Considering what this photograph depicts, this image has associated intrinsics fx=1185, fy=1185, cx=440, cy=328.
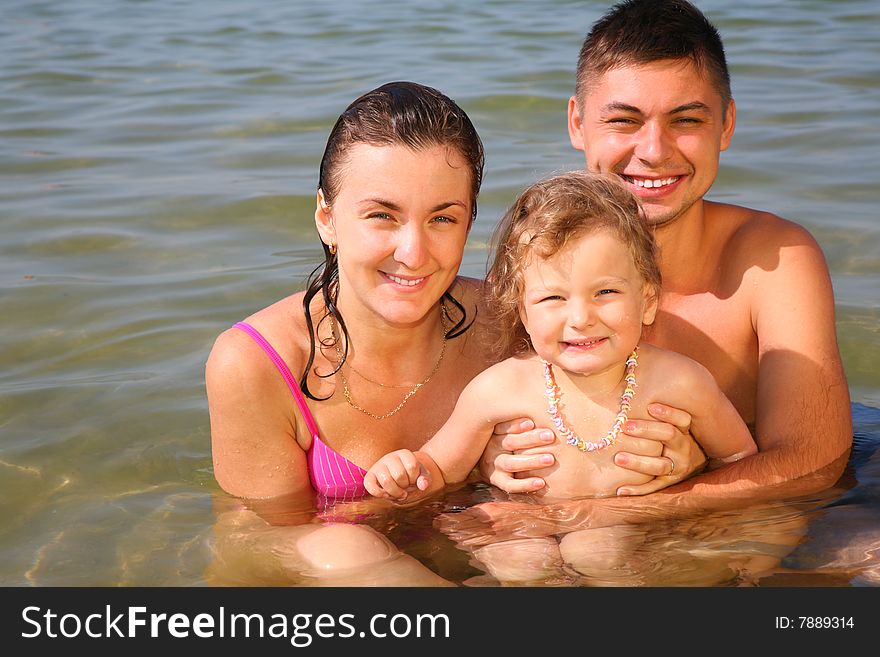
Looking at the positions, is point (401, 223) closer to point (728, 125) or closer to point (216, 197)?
point (728, 125)

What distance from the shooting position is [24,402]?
5160 mm

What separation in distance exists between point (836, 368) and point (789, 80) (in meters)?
6.36


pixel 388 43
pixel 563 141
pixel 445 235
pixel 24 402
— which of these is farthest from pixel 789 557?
pixel 388 43

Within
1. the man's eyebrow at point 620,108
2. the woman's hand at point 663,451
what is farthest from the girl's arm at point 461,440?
the man's eyebrow at point 620,108

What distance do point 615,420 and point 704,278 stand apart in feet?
3.21

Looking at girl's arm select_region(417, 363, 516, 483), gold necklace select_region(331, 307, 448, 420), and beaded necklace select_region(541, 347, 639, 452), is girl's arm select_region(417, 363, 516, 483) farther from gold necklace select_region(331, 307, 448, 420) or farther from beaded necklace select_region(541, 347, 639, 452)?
gold necklace select_region(331, 307, 448, 420)

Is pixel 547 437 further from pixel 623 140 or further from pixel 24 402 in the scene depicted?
pixel 24 402

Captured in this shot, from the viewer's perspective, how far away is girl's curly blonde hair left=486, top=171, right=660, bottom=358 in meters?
3.71

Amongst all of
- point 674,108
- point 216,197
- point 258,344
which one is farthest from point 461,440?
point 216,197

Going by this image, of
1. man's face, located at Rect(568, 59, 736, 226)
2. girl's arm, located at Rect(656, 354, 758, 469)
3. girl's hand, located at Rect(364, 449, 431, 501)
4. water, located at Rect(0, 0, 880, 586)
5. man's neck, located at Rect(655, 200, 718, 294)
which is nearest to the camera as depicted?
girl's hand, located at Rect(364, 449, 431, 501)

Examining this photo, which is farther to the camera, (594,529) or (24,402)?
(24,402)

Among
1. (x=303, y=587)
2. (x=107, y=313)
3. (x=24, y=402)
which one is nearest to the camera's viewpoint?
(x=303, y=587)

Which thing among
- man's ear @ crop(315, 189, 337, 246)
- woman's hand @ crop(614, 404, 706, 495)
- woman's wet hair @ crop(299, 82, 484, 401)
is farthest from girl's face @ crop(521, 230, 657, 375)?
man's ear @ crop(315, 189, 337, 246)

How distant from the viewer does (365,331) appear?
417 cm
